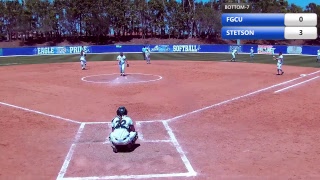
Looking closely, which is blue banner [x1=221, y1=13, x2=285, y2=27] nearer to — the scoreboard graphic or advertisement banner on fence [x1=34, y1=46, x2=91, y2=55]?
the scoreboard graphic

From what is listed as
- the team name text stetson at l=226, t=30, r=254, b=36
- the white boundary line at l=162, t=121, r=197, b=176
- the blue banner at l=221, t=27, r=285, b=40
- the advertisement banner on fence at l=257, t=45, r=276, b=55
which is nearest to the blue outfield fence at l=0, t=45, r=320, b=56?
the advertisement banner on fence at l=257, t=45, r=276, b=55

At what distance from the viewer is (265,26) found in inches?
1849

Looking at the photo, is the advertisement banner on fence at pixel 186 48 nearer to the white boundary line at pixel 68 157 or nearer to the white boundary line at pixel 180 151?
the white boundary line at pixel 180 151

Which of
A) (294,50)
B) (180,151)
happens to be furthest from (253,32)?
(180,151)

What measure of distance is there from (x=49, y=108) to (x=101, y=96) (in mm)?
3659

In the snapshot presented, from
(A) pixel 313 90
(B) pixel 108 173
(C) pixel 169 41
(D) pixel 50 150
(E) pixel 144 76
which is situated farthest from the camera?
(C) pixel 169 41

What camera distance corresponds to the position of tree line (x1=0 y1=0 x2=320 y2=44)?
7975cm

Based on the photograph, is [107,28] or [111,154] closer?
[111,154]

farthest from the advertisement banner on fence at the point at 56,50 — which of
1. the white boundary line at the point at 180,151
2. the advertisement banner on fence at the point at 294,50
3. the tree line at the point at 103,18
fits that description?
the white boundary line at the point at 180,151

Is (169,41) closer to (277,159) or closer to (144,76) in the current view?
(144,76)

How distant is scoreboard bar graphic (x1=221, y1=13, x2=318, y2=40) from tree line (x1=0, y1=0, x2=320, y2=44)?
115 ft

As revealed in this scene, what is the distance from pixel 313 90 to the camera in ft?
72.5

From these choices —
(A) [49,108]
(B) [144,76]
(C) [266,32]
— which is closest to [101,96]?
(A) [49,108]

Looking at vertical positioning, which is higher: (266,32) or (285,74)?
(266,32)
